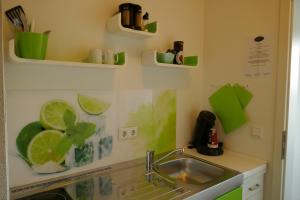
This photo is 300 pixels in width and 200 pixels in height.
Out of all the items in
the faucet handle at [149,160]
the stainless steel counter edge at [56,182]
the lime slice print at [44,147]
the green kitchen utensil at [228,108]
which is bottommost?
the stainless steel counter edge at [56,182]

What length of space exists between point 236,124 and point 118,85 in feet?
3.13

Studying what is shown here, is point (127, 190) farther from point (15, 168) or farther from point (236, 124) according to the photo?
point (236, 124)

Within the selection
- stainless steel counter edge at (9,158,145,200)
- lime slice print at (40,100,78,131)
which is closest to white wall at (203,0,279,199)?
stainless steel counter edge at (9,158,145,200)

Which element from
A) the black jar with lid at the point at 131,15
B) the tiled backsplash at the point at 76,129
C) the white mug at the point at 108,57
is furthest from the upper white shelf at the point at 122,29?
the tiled backsplash at the point at 76,129

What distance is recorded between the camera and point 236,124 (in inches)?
67.0

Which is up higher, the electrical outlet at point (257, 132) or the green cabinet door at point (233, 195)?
the electrical outlet at point (257, 132)

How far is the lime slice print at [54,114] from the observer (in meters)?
A: 1.18

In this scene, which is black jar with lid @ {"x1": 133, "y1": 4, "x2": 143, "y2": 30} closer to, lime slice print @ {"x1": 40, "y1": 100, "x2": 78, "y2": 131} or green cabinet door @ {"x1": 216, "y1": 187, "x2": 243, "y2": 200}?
lime slice print @ {"x1": 40, "y1": 100, "x2": 78, "y2": 131}

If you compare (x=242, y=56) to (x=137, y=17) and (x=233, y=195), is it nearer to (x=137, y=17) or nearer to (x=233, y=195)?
(x=137, y=17)

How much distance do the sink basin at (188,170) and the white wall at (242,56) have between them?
1.19ft

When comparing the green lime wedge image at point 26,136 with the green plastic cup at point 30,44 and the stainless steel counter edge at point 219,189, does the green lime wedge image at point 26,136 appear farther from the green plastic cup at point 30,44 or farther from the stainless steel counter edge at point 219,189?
the stainless steel counter edge at point 219,189

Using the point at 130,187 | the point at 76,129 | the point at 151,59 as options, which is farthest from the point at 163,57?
the point at 130,187

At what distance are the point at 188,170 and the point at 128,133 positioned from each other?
21.5 inches

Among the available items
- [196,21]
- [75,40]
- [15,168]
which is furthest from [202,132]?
[15,168]
